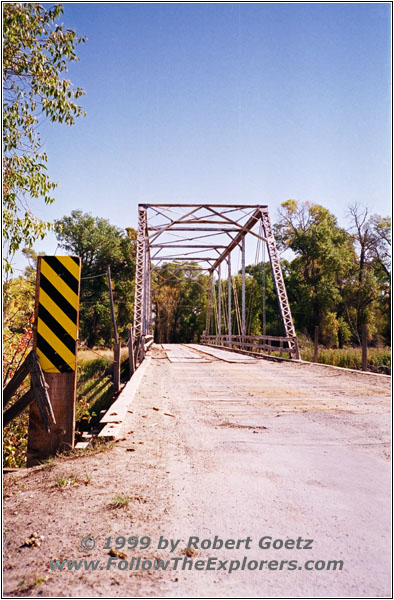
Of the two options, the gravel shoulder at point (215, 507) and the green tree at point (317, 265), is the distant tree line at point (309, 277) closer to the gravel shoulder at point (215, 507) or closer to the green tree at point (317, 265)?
the green tree at point (317, 265)

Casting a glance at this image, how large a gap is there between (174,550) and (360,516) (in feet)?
3.45

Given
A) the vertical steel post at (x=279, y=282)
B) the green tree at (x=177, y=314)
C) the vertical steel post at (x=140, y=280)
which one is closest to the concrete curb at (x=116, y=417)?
the vertical steel post at (x=279, y=282)

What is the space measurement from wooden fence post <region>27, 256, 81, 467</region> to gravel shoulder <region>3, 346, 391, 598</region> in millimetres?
228

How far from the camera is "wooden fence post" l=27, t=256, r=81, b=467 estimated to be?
3260 millimetres

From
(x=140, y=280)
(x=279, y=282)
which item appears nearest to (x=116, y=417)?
(x=279, y=282)

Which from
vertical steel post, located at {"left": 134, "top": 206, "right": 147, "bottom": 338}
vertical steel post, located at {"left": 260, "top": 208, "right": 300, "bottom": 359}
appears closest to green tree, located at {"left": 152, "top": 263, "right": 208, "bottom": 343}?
vertical steel post, located at {"left": 134, "top": 206, "right": 147, "bottom": 338}

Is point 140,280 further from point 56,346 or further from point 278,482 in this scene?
point 278,482

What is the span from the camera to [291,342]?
1398cm

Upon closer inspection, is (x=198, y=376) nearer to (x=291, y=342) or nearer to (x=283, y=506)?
(x=291, y=342)

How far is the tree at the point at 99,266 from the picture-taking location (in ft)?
114

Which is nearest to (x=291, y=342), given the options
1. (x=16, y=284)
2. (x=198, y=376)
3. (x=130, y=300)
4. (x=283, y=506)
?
(x=198, y=376)

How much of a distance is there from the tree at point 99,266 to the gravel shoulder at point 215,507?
30.9m

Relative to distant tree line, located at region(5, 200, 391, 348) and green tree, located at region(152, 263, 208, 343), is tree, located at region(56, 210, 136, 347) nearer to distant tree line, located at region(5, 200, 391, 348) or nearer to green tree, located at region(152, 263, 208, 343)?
distant tree line, located at region(5, 200, 391, 348)

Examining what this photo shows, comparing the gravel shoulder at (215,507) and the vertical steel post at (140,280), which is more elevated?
the vertical steel post at (140,280)
